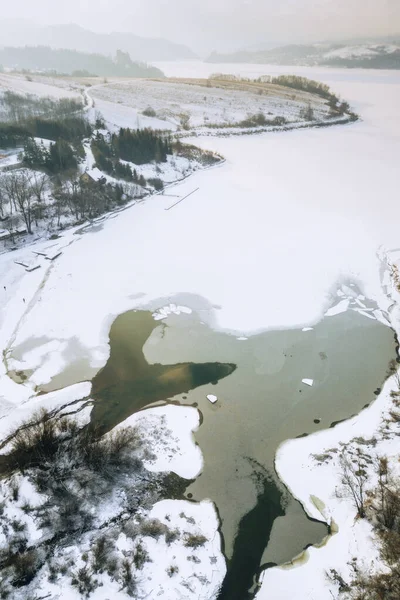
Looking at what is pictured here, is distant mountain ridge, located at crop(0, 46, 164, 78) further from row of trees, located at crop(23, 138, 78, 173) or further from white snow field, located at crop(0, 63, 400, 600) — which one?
white snow field, located at crop(0, 63, 400, 600)

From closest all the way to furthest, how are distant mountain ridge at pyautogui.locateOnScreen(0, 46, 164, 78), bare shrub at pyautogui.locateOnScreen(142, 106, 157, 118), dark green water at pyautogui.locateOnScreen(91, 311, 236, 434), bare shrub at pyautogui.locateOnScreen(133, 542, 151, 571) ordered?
bare shrub at pyautogui.locateOnScreen(133, 542, 151, 571), dark green water at pyautogui.locateOnScreen(91, 311, 236, 434), bare shrub at pyautogui.locateOnScreen(142, 106, 157, 118), distant mountain ridge at pyautogui.locateOnScreen(0, 46, 164, 78)

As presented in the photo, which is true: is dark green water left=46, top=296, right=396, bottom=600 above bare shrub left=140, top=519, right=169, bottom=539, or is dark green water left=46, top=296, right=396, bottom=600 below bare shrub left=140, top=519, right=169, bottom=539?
above

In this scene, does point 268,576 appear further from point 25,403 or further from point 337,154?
point 337,154

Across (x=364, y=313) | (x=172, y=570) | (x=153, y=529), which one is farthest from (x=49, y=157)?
(x=172, y=570)

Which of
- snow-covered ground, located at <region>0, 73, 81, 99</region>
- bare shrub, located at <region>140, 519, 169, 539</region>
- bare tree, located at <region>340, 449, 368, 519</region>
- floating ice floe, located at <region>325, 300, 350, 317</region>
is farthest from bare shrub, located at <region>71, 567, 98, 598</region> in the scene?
snow-covered ground, located at <region>0, 73, 81, 99</region>

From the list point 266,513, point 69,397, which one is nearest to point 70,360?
point 69,397

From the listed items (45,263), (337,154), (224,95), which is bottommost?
(45,263)

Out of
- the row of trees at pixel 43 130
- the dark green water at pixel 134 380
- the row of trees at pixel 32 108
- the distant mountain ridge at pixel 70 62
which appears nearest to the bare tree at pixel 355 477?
the dark green water at pixel 134 380
